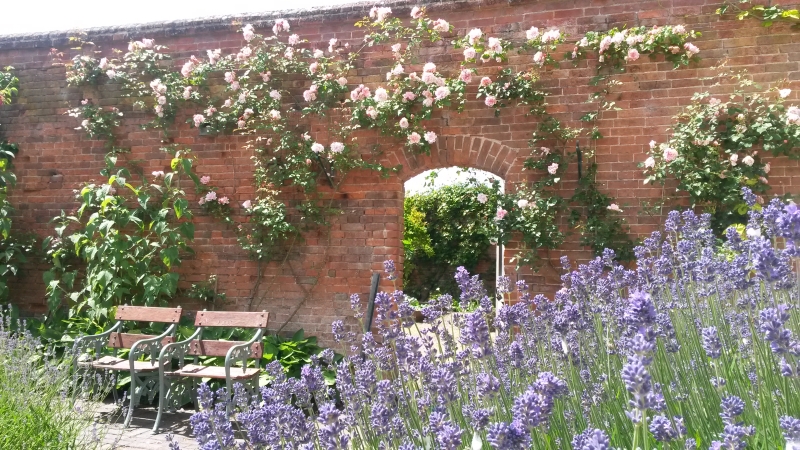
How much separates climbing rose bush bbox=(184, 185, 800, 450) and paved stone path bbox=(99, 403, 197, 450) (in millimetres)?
2264

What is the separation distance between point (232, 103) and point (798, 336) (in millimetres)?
6123

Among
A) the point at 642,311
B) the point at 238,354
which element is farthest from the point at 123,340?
the point at 642,311

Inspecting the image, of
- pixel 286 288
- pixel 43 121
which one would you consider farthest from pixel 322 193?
pixel 43 121

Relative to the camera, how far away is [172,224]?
7148mm

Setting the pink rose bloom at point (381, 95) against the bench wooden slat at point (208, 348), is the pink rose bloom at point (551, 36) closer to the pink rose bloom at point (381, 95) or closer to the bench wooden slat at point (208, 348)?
the pink rose bloom at point (381, 95)

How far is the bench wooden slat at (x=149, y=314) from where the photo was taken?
597 cm

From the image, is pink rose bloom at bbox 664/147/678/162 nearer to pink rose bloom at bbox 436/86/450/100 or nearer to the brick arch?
the brick arch

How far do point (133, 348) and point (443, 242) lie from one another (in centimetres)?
815

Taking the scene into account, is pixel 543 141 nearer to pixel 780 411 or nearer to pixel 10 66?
pixel 780 411

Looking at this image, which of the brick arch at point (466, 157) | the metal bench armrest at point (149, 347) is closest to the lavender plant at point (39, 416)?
the metal bench armrest at point (149, 347)

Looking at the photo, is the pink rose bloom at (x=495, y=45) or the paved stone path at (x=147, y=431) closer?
the paved stone path at (x=147, y=431)

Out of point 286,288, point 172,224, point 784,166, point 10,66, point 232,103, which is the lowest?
point 286,288

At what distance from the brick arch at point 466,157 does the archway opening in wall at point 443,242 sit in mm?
5915

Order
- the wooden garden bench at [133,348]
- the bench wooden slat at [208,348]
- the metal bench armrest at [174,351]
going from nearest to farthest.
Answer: the metal bench armrest at [174,351] → the wooden garden bench at [133,348] → the bench wooden slat at [208,348]
